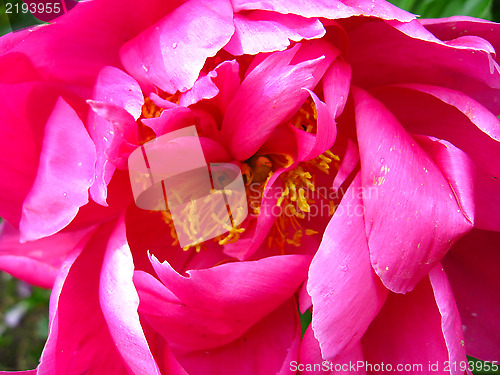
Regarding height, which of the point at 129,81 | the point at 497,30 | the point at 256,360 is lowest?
the point at 256,360

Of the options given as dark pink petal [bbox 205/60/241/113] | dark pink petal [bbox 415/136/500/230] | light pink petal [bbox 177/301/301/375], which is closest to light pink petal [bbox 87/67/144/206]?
dark pink petal [bbox 205/60/241/113]

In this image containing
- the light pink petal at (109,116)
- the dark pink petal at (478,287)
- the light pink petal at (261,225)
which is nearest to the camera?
the light pink petal at (109,116)

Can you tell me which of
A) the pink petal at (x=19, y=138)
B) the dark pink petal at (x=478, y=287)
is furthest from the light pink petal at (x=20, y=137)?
the dark pink petal at (x=478, y=287)

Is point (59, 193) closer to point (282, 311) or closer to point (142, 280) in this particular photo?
point (142, 280)

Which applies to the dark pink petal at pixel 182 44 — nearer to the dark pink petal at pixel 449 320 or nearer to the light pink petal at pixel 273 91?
the light pink petal at pixel 273 91

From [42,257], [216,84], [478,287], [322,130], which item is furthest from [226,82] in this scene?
[478,287]

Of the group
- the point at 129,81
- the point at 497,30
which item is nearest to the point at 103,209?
the point at 129,81

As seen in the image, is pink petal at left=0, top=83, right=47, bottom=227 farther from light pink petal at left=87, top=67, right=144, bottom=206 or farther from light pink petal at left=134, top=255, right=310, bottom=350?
light pink petal at left=134, top=255, right=310, bottom=350
